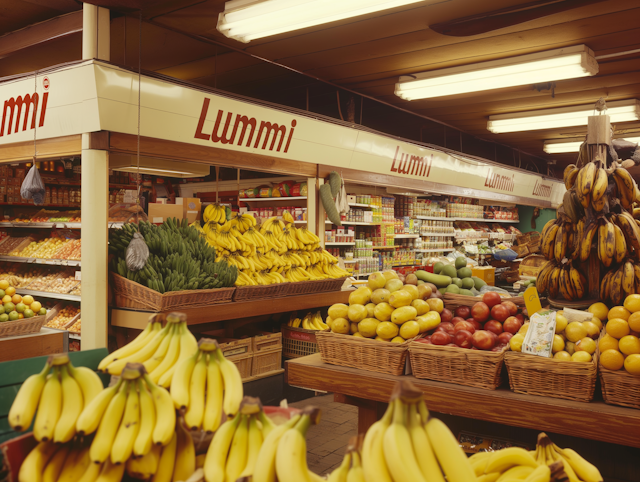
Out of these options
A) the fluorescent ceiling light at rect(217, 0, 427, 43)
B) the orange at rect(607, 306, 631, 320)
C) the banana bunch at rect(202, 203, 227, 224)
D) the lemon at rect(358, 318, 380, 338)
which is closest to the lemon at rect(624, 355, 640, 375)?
the orange at rect(607, 306, 631, 320)

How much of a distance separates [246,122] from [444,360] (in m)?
3.29

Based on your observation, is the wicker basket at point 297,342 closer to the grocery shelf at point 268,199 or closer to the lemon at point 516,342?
the grocery shelf at point 268,199

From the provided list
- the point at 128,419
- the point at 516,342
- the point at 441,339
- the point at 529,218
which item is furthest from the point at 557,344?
the point at 529,218

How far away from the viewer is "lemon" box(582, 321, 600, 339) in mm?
2513

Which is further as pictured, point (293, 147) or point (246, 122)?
point (293, 147)

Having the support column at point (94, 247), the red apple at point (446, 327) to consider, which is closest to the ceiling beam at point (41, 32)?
the support column at point (94, 247)

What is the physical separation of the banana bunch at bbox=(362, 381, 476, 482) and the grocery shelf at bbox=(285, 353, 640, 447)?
1.25 meters

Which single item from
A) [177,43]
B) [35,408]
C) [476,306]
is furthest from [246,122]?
[35,408]

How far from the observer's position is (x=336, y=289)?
5.52 m

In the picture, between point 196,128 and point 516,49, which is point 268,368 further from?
point 516,49

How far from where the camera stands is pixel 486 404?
7.85 feet

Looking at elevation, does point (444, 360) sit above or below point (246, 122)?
below

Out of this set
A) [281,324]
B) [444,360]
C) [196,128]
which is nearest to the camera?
[444,360]

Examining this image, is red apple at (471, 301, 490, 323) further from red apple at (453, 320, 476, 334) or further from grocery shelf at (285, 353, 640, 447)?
grocery shelf at (285, 353, 640, 447)
